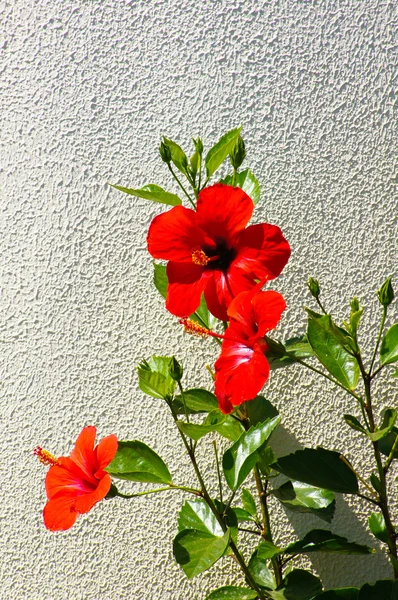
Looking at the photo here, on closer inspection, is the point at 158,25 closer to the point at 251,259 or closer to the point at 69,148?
the point at 69,148

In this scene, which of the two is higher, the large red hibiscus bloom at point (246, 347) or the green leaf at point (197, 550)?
the large red hibiscus bloom at point (246, 347)

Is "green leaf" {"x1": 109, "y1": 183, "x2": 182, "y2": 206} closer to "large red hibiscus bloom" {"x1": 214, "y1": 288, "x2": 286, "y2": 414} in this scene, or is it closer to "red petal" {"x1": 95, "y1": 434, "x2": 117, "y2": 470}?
"large red hibiscus bloom" {"x1": 214, "y1": 288, "x2": 286, "y2": 414}

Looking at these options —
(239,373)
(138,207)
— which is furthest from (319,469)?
(138,207)

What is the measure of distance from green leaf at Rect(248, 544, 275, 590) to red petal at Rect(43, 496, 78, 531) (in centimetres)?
34

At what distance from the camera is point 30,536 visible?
130 centimetres

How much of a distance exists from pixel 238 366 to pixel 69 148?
709mm

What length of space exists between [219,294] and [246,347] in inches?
3.8

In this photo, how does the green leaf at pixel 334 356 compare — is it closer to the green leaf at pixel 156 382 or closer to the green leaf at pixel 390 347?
the green leaf at pixel 390 347

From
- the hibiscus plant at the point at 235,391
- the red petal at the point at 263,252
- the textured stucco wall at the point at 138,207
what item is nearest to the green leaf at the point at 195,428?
the hibiscus plant at the point at 235,391

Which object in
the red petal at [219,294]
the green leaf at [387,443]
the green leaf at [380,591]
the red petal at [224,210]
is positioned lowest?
the green leaf at [380,591]

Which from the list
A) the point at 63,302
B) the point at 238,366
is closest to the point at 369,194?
the point at 238,366

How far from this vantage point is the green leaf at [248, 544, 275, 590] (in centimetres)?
109

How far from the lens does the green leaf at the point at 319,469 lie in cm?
97

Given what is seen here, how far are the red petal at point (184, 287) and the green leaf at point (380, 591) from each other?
0.47 m
